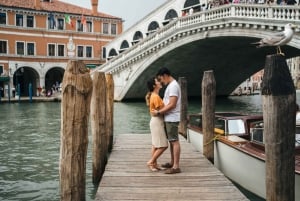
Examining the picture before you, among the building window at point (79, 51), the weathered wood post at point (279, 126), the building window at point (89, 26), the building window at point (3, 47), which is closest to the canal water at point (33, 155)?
the weathered wood post at point (279, 126)

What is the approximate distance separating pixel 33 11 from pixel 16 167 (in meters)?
20.6

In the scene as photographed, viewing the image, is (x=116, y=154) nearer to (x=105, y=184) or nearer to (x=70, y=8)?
(x=105, y=184)

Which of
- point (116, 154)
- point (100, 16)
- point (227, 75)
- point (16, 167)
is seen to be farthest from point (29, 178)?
point (100, 16)

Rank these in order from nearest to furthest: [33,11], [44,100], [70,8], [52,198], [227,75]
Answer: [52,198] < [44,100] < [227,75] < [33,11] < [70,8]

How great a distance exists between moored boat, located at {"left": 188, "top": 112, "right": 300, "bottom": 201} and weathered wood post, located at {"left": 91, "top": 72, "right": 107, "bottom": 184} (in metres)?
1.58

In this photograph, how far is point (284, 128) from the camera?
9.57 feet

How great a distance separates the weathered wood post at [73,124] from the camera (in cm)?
336

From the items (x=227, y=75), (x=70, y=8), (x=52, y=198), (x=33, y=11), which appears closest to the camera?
(x=52, y=198)

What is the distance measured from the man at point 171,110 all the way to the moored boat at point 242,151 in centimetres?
89

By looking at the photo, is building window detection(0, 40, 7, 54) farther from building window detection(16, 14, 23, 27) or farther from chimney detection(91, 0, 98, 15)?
chimney detection(91, 0, 98, 15)

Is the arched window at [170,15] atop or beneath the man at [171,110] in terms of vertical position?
atop

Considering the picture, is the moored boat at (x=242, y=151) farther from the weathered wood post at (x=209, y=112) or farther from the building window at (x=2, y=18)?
the building window at (x=2, y=18)

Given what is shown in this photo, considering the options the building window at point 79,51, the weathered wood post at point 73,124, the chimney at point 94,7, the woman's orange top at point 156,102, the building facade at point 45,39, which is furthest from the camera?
the chimney at point 94,7

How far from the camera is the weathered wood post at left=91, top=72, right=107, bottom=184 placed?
528 cm
